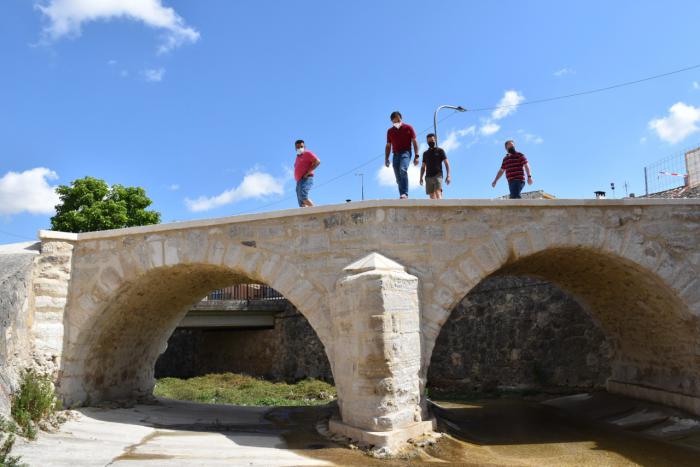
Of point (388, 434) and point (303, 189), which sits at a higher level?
point (303, 189)

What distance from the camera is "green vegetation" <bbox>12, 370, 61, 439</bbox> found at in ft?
19.6

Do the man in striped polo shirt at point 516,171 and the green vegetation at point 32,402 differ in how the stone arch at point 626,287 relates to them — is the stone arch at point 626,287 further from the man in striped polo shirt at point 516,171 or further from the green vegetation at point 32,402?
the green vegetation at point 32,402

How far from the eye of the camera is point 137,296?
8.12 metres

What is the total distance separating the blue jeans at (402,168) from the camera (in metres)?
7.31

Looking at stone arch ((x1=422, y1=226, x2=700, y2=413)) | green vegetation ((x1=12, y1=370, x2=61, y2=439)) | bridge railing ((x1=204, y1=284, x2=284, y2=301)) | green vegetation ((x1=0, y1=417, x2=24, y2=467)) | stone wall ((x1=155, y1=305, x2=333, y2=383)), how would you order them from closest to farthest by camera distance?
1. green vegetation ((x1=0, y1=417, x2=24, y2=467))
2. green vegetation ((x1=12, y1=370, x2=61, y2=439))
3. stone arch ((x1=422, y1=226, x2=700, y2=413))
4. stone wall ((x1=155, y1=305, x2=333, y2=383))
5. bridge railing ((x1=204, y1=284, x2=284, y2=301))

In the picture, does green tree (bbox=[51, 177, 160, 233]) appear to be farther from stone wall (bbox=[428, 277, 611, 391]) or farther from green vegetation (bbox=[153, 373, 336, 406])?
stone wall (bbox=[428, 277, 611, 391])

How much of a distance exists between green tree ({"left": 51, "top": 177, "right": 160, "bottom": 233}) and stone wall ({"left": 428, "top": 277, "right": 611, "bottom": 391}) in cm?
1193

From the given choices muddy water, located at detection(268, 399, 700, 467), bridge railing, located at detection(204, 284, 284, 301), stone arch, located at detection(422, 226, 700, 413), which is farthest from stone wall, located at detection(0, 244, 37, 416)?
bridge railing, located at detection(204, 284, 284, 301)

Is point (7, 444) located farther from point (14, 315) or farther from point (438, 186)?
point (438, 186)

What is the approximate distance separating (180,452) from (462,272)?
357cm

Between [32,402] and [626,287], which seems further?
[626,287]

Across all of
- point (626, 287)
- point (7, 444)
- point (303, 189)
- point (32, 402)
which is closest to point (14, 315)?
point (32, 402)

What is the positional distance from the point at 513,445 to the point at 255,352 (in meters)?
11.8

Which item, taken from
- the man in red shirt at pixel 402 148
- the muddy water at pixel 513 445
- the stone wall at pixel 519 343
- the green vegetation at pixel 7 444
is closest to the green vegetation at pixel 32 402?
the green vegetation at pixel 7 444
